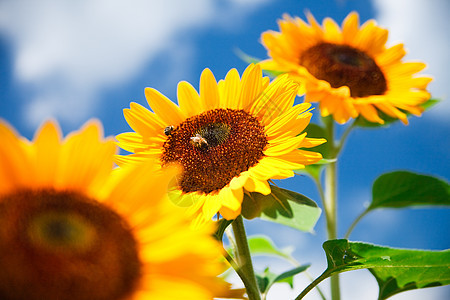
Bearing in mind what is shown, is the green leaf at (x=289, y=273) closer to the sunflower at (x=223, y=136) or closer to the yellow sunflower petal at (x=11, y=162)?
the sunflower at (x=223, y=136)

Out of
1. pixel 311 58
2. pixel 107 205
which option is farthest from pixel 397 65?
pixel 107 205

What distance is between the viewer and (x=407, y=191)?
7.06ft

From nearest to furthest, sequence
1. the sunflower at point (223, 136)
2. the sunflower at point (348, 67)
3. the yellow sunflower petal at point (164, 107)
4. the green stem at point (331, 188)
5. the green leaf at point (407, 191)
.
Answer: the sunflower at point (223, 136), the yellow sunflower petal at point (164, 107), the sunflower at point (348, 67), the green leaf at point (407, 191), the green stem at point (331, 188)

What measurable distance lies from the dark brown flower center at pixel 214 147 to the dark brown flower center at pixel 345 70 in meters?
0.86

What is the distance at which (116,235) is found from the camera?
666 mm

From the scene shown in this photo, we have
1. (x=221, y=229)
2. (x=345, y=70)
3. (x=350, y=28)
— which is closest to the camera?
(x=221, y=229)

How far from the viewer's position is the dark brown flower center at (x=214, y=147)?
115 cm

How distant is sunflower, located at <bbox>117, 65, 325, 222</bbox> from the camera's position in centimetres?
107

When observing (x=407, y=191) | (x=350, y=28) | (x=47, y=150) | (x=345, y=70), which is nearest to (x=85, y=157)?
(x=47, y=150)

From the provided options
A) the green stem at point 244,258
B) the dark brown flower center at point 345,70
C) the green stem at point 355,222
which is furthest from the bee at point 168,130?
the green stem at point 355,222

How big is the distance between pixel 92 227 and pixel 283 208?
673mm

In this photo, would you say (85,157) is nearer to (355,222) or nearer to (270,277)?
(270,277)

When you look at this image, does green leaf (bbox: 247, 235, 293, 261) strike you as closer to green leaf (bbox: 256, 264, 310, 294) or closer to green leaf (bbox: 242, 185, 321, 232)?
green leaf (bbox: 256, 264, 310, 294)

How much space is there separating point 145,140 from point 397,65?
1.38 m
